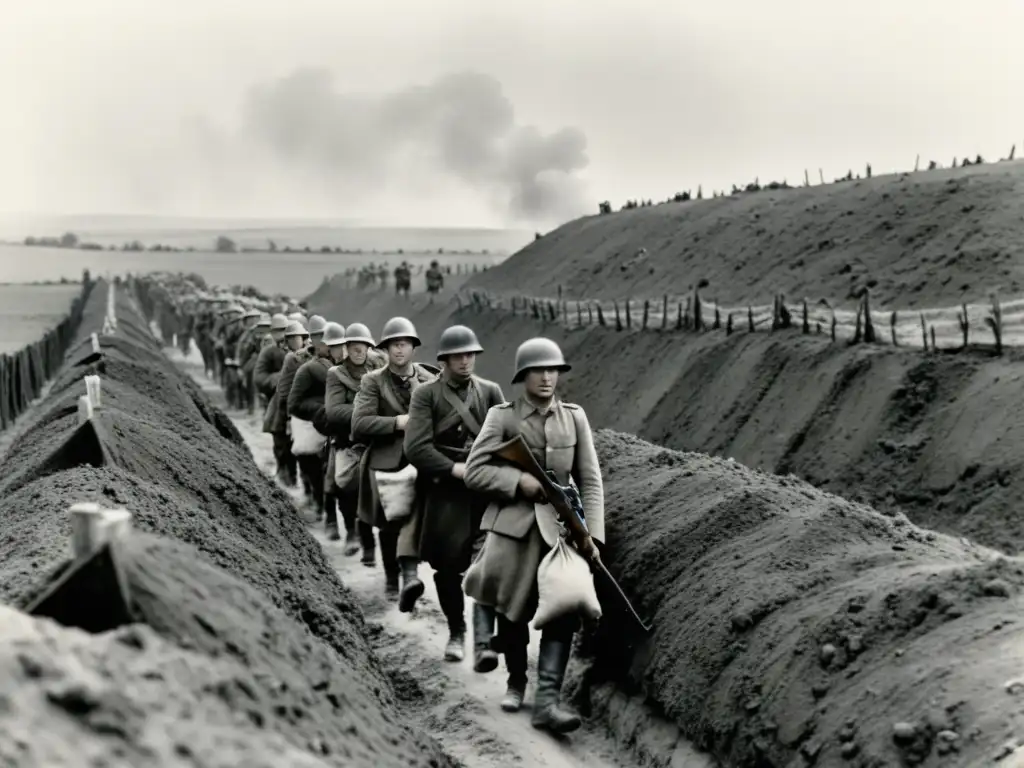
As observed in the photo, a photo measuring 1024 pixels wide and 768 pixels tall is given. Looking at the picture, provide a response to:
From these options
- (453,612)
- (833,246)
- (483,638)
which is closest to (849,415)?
(453,612)

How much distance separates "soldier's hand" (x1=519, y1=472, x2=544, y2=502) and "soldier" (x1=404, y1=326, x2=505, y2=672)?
3.69 feet

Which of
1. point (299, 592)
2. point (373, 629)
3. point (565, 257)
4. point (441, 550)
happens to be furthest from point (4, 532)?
point (565, 257)

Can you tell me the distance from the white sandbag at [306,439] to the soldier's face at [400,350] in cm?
358

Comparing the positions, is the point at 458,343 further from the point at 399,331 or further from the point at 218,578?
the point at 218,578

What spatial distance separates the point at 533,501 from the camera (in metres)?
7.00

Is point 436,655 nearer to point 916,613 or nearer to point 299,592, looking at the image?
point 299,592

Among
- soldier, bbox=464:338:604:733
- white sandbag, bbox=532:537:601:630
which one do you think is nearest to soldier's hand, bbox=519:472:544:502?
soldier, bbox=464:338:604:733

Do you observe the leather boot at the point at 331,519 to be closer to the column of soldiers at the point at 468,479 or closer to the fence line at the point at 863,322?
the column of soldiers at the point at 468,479

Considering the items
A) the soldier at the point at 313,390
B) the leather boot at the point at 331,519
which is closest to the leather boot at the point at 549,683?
the soldier at the point at 313,390

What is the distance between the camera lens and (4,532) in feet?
18.4

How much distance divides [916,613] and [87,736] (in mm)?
3863

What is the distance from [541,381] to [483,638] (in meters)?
1.71

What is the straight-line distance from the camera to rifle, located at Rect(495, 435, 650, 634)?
272 inches

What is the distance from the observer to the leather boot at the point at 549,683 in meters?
6.91
